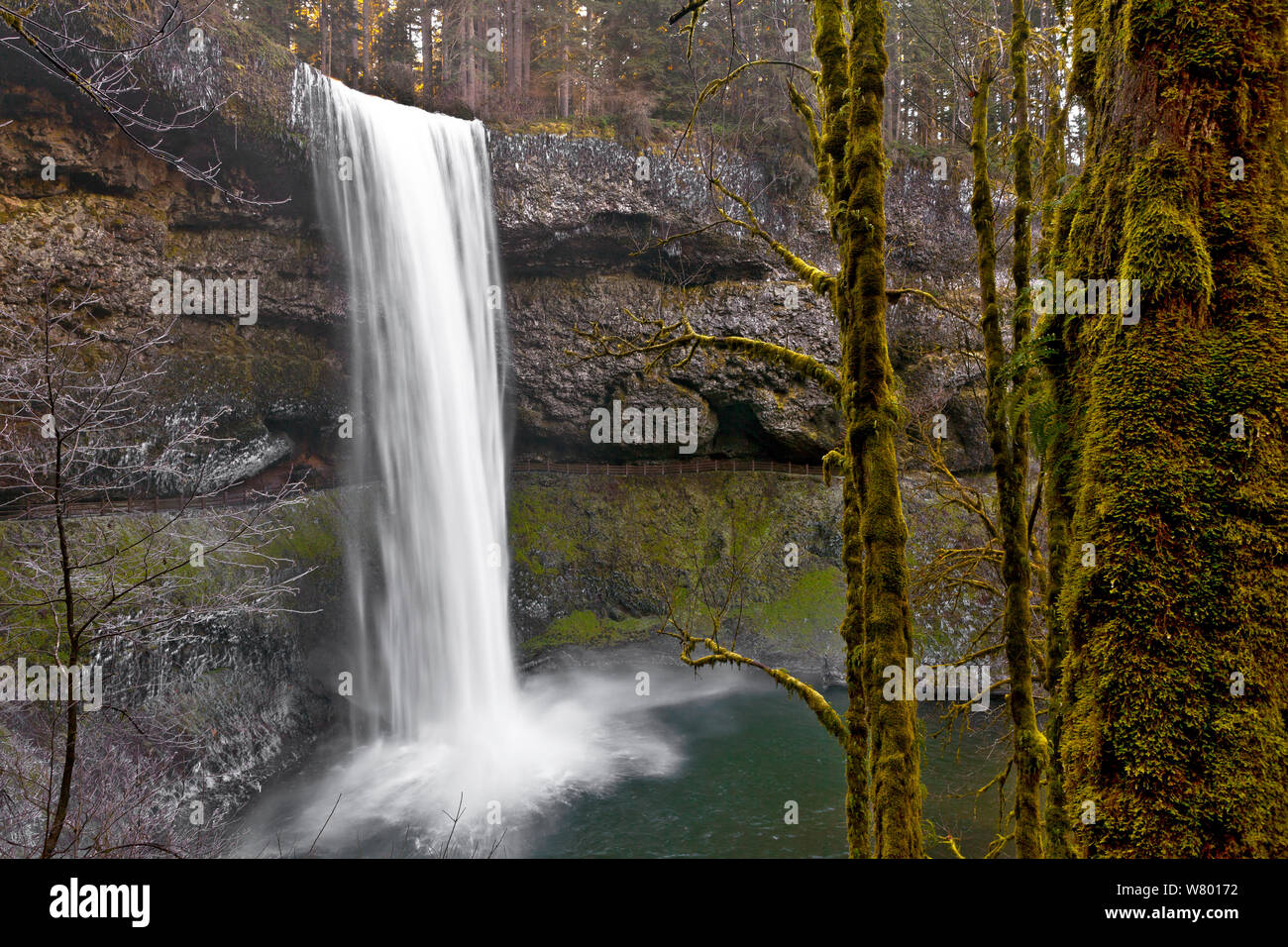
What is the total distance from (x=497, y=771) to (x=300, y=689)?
221 inches

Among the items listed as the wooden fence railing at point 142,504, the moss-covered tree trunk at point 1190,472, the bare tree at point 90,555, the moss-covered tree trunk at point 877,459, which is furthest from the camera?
the wooden fence railing at point 142,504

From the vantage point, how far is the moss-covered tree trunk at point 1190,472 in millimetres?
1777

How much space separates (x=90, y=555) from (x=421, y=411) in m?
10.1

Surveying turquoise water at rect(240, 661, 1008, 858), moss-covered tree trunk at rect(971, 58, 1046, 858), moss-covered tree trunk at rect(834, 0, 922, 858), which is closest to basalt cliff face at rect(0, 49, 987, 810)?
turquoise water at rect(240, 661, 1008, 858)

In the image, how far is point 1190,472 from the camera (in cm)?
192

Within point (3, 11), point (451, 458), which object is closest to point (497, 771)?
point (451, 458)

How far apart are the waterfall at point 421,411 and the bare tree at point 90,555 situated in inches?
139

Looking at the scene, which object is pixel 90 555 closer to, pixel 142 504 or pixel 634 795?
pixel 142 504

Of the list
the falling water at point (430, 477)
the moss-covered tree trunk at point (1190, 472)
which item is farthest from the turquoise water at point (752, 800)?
the moss-covered tree trunk at point (1190, 472)

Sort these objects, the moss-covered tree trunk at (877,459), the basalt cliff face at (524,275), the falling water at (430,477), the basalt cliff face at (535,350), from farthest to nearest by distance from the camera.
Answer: the falling water at (430,477) → the basalt cliff face at (524,275) → the basalt cliff face at (535,350) → the moss-covered tree trunk at (877,459)

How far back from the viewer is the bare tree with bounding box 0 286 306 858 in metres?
5.34

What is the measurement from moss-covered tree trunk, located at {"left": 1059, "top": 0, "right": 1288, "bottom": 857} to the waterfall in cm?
1926

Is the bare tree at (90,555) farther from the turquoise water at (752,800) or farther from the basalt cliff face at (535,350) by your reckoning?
the turquoise water at (752,800)

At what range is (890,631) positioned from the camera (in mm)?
3785
